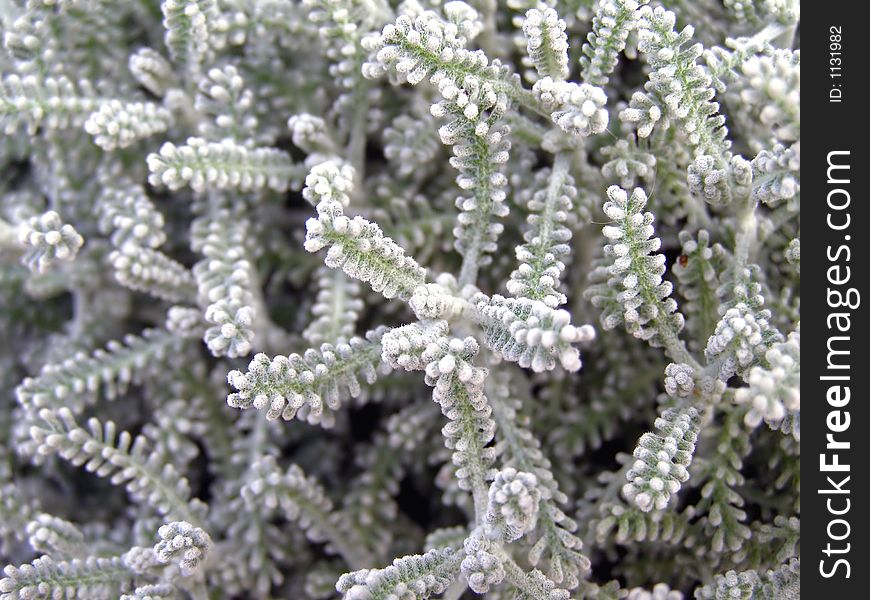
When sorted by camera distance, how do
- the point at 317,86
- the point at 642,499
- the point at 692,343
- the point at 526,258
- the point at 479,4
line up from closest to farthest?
the point at 642,499
the point at 526,258
the point at 692,343
the point at 479,4
the point at 317,86

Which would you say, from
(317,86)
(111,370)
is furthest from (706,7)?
(111,370)

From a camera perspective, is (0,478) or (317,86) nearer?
(0,478)

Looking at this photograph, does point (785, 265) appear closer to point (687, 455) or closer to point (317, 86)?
point (687, 455)

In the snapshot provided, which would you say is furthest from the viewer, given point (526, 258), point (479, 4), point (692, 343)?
point (479, 4)

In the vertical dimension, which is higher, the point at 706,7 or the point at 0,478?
the point at 706,7

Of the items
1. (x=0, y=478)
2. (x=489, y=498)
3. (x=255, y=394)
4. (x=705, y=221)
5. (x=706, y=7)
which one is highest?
(x=706, y=7)
